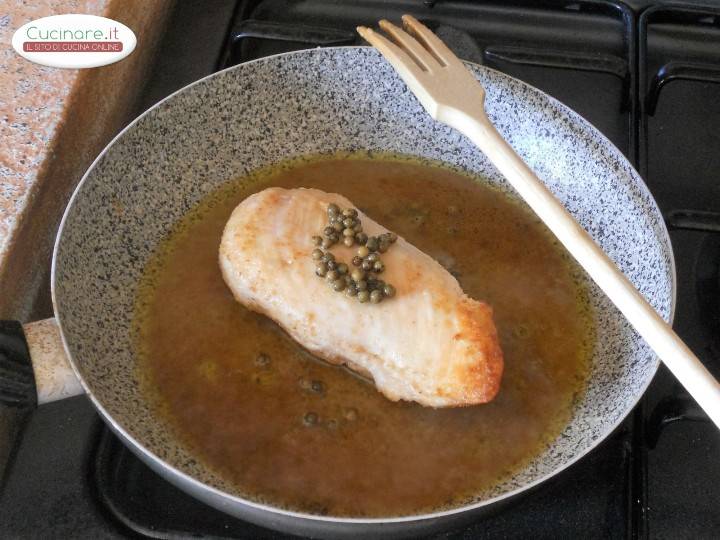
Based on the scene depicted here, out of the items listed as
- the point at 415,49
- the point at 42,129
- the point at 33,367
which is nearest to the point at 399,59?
Answer: the point at 415,49

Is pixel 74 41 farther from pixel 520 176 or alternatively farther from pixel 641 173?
pixel 641 173

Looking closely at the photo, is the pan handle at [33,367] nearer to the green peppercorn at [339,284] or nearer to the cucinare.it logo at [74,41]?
the green peppercorn at [339,284]

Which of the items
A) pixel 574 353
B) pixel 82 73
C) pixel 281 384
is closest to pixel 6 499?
pixel 281 384

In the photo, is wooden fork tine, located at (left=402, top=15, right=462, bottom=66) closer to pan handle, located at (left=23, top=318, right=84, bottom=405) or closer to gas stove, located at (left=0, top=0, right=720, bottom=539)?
gas stove, located at (left=0, top=0, right=720, bottom=539)

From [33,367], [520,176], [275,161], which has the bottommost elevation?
[33,367]

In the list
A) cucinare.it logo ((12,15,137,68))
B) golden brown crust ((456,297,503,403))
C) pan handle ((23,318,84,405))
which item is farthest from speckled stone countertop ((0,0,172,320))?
golden brown crust ((456,297,503,403))

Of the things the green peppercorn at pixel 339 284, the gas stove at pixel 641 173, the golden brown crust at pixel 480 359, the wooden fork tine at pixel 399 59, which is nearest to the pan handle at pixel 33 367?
the gas stove at pixel 641 173

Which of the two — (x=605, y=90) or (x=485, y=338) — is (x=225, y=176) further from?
(x=605, y=90)
